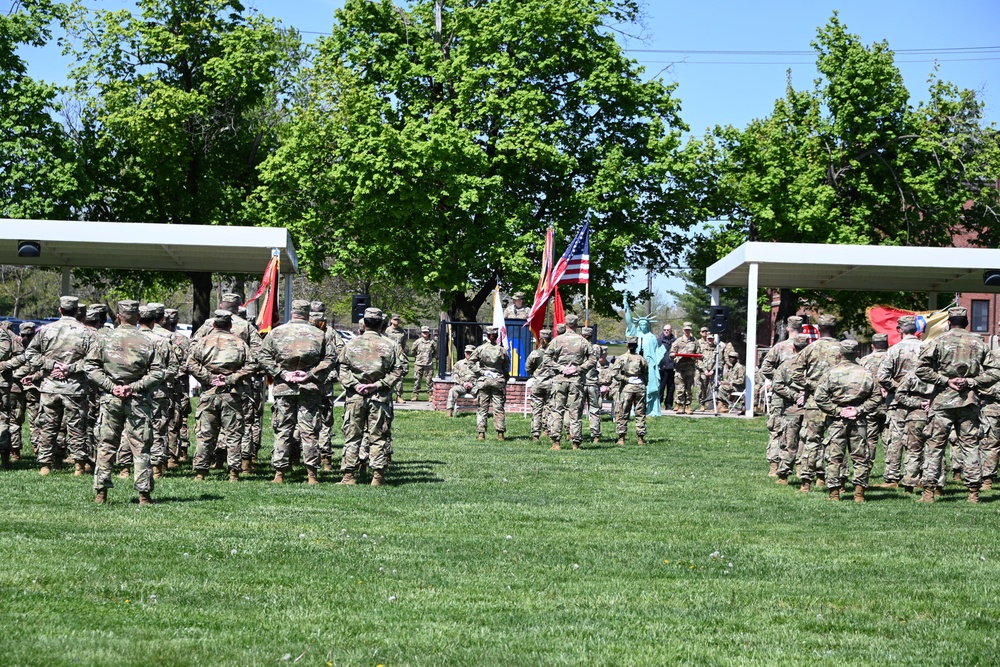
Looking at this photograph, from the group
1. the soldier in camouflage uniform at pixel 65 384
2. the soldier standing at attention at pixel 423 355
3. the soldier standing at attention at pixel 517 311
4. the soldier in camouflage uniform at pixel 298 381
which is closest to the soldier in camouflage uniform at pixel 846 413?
the soldier in camouflage uniform at pixel 298 381

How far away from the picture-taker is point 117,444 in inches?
515

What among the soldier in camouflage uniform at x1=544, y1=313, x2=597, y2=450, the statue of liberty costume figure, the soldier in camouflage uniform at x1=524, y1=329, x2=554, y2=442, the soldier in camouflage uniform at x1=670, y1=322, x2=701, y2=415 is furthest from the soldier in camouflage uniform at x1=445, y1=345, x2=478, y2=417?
the soldier in camouflage uniform at x1=670, y1=322, x2=701, y2=415

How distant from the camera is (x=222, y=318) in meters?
15.6

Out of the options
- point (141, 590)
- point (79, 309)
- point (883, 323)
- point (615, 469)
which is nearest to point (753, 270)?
point (883, 323)

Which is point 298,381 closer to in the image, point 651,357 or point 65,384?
point 65,384

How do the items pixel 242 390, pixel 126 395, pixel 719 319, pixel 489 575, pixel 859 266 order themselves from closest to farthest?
pixel 489 575, pixel 126 395, pixel 242 390, pixel 859 266, pixel 719 319

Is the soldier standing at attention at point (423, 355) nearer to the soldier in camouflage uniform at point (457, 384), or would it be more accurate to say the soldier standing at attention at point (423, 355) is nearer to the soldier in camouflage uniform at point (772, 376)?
the soldier in camouflage uniform at point (457, 384)

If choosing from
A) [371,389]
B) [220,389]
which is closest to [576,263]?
[371,389]

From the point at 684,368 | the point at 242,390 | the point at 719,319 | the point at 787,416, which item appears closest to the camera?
the point at 242,390

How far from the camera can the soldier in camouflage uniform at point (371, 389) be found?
15.2 m

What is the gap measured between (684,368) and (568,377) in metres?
11.5

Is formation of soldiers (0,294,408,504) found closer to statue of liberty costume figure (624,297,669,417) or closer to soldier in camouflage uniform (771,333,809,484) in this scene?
soldier in camouflage uniform (771,333,809,484)

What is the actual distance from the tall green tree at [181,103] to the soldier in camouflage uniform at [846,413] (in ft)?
95.0

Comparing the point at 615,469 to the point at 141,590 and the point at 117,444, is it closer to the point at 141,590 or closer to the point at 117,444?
the point at 117,444
